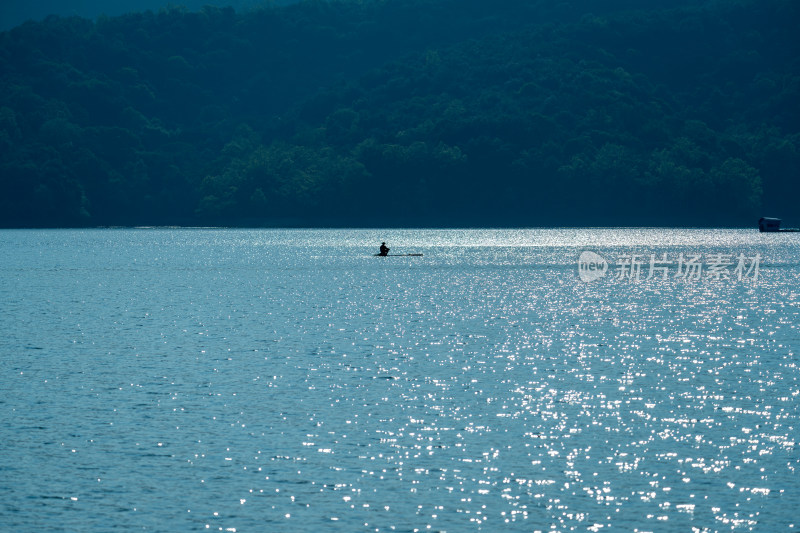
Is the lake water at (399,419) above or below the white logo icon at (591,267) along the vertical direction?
above

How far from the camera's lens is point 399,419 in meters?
43.7

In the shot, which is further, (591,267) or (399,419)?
(591,267)

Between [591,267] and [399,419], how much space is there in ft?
421

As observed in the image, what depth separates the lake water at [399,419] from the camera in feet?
102

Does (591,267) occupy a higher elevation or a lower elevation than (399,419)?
lower

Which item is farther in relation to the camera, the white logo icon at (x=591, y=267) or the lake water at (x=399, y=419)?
the white logo icon at (x=591, y=267)

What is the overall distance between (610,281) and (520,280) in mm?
10696

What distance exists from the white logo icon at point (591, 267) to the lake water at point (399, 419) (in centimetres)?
5347

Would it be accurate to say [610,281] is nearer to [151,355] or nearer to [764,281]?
[764,281]

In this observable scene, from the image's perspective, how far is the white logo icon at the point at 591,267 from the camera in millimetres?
149125

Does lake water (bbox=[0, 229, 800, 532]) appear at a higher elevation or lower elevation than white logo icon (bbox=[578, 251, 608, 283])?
higher

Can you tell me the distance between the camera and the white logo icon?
149 metres

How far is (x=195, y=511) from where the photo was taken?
31.0 metres

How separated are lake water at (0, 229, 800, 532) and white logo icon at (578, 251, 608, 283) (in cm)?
5347
